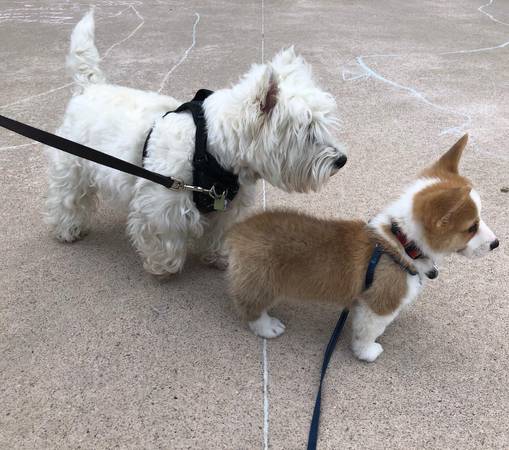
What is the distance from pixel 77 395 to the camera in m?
2.43

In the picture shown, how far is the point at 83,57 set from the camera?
3.35 meters

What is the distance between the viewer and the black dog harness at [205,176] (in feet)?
8.63

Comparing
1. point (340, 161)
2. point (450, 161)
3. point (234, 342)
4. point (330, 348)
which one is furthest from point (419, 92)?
point (234, 342)

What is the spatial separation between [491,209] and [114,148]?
313 centimetres

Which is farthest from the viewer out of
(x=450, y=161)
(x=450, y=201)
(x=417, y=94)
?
(x=417, y=94)

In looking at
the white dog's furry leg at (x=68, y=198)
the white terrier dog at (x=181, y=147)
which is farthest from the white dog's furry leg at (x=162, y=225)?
the white dog's furry leg at (x=68, y=198)

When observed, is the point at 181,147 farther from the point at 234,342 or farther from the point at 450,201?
the point at 450,201

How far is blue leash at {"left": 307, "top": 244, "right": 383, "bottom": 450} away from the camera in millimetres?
2207

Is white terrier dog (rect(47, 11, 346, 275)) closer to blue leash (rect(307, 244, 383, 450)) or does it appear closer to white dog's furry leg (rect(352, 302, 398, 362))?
blue leash (rect(307, 244, 383, 450))

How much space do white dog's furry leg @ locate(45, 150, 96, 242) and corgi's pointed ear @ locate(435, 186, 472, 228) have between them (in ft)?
7.91

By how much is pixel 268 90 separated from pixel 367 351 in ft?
5.16

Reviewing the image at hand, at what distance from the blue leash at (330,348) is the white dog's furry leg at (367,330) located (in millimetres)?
125

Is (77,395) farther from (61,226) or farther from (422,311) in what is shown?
(422,311)

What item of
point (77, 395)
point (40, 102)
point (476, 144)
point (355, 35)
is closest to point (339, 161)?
point (77, 395)
